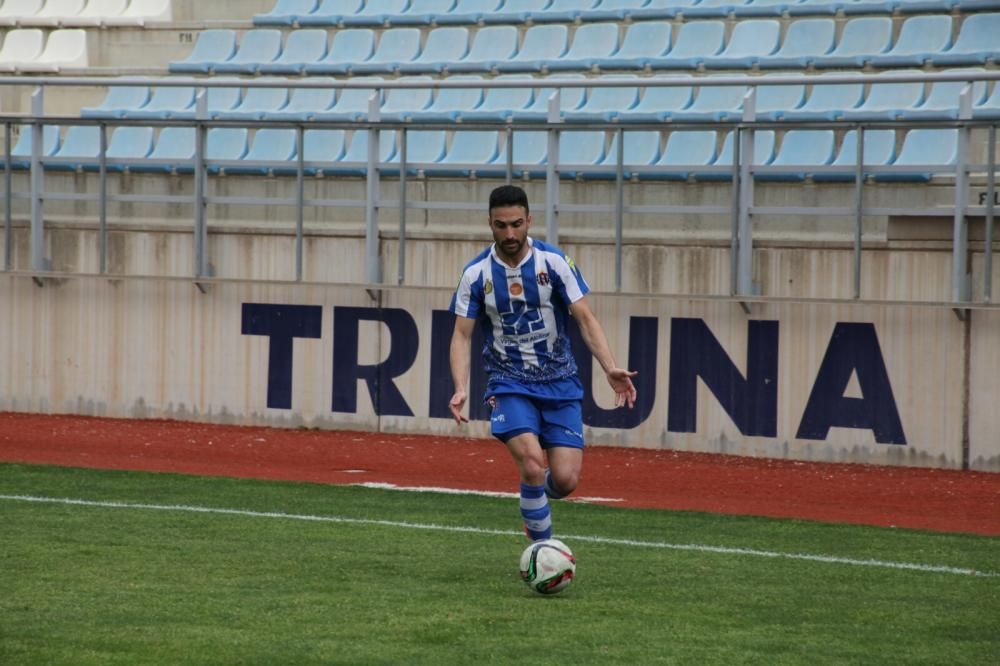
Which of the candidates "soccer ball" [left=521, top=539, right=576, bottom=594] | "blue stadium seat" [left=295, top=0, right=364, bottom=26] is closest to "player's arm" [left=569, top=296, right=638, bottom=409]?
"soccer ball" [left=521, top=539, right=576, bottom=594]

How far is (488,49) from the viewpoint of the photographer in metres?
19.9

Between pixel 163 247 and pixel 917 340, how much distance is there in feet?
26.0

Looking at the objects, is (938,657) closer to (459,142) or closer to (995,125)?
(995,125)

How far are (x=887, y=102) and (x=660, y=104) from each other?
2.55 meters

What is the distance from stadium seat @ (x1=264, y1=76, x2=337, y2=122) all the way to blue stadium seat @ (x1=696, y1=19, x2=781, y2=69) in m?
4.67

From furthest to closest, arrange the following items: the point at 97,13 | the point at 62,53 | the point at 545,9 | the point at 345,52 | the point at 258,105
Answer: the point at 97,13 → the point at 62,53 → the point at 345,52 → the point at 258,105 → the point at 545,9

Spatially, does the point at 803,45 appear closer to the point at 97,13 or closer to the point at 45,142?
the point at 45,142

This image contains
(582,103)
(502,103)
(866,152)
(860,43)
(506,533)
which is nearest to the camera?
(506,533)

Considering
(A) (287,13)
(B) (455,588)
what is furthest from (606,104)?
(B) (455,588)

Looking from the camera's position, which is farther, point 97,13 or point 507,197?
point 97,13

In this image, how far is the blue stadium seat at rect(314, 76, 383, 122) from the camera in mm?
19438

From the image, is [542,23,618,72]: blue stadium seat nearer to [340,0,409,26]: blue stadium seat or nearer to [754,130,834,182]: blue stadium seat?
[340,0,409,26]: blue stadium seat

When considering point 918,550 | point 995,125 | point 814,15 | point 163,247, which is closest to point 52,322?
point 163,247

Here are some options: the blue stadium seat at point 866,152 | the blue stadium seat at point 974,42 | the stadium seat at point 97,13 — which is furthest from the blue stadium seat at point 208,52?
the blue stadium seat at point 974,42
